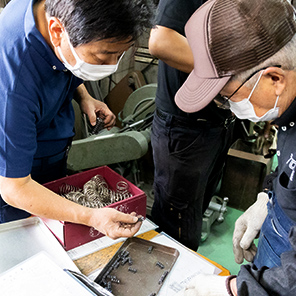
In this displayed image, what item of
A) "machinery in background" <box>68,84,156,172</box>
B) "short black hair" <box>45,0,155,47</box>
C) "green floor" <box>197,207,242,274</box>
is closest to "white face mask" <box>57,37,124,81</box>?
"short black hair" <box>45,0,155,47</box>

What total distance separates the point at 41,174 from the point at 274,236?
3.31 feet

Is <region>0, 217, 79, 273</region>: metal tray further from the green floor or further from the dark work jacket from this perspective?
the green floor

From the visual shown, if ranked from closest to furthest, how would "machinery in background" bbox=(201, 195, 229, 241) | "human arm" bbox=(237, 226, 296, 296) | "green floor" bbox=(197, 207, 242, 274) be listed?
"human arm" bbox=(237, 226, 296, 296) < "green floor" bbox=(197, 207, 242, 274) < "machinery in background" bbox=(201, 195, 229, 241)

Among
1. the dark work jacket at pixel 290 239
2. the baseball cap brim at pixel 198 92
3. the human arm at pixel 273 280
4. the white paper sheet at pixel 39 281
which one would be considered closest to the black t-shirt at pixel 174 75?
the baseball cap brim at pixel 198 92

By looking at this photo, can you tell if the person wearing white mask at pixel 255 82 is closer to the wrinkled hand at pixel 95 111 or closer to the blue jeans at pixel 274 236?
the blue jeans at pixel 274 236

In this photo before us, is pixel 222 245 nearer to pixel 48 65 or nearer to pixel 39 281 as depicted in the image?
pixel 39 281

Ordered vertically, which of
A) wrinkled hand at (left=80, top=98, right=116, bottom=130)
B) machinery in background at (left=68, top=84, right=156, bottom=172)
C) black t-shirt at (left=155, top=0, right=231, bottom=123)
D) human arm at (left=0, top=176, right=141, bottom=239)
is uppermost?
black t-shirt at (left=155, top=0, right=231, bottom=123)

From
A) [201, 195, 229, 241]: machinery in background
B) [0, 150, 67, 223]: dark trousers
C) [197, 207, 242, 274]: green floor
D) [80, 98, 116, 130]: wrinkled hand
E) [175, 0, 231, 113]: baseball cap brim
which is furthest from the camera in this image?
[201, 195, 229, 241]: machinery in background

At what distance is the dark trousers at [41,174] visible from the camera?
53.5 inches

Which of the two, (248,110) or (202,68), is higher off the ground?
(202,68)

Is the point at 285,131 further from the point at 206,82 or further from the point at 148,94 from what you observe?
the point at 148,94

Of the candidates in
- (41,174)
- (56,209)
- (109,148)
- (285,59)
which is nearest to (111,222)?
(56,209)

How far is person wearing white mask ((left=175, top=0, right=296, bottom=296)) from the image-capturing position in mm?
881

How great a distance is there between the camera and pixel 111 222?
46.0 inches
